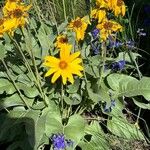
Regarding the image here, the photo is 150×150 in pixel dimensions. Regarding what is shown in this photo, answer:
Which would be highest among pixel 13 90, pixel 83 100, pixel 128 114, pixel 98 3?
pixel 98 3

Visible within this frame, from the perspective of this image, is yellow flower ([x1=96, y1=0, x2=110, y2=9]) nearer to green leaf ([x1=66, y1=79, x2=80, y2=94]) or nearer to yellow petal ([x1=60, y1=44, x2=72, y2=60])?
yellow petal ([x1=60, y1=44, x2=72, y2=60])

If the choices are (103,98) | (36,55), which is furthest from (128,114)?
(36,55)

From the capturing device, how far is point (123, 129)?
312cm

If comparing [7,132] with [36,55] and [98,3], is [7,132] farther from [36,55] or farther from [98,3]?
[98,3]

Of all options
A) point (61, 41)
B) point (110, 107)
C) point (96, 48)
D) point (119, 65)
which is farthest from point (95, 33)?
point (110, 107)

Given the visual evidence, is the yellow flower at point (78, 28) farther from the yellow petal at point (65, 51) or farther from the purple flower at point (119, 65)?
the purple flower at point (119, 65)

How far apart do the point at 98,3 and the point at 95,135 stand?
89 cm

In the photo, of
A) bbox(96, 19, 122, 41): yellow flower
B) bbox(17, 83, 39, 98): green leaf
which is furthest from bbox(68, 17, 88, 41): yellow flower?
bbox(17, 83, 39, 98): green leaf

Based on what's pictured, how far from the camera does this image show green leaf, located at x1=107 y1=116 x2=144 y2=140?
311cm

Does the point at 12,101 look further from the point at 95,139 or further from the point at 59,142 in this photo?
the point at 95,139

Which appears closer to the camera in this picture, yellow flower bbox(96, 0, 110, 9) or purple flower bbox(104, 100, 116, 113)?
yellow flower bbox(96, 0, 110, 9)

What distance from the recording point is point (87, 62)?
2992mm

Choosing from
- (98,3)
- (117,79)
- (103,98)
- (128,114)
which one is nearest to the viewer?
(98,3)

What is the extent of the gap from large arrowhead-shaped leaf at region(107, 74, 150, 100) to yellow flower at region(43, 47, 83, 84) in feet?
1.64
